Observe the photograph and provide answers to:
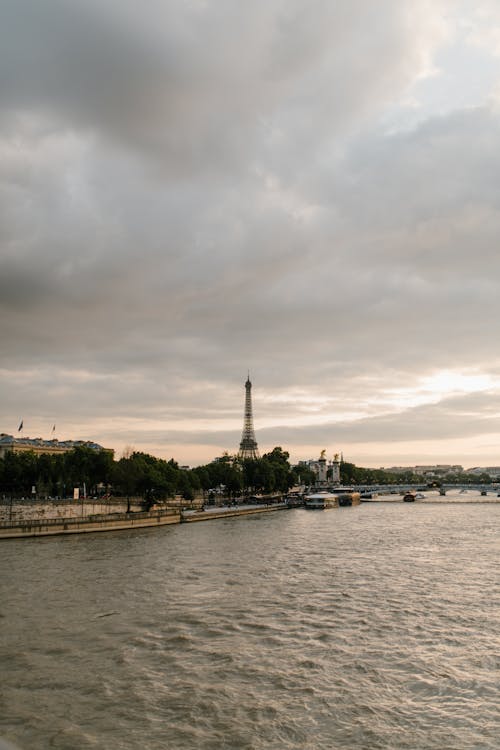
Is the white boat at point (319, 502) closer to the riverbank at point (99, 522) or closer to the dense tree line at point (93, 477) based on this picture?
the dense tree line at point (93, 477)

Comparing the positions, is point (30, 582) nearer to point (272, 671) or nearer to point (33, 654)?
point (33, 654)

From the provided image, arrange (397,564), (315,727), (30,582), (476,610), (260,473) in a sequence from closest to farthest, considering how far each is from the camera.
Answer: (315,727) → (476,610) → (30,582) → (397,564) → (260,473)

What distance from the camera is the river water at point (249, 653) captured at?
49.7 feet

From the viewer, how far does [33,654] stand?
2075 centimetres

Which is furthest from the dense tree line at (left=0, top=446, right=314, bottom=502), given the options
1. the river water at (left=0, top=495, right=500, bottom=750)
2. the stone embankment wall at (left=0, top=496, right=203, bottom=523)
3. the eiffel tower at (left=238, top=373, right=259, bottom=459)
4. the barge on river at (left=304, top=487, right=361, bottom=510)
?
the eiffel tower at (left=238, top=373, right=259, bottom=459)

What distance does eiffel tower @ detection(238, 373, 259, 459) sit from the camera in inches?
7170

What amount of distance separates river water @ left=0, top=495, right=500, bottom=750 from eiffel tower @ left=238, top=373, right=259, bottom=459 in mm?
140221

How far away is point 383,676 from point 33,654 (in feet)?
37.8

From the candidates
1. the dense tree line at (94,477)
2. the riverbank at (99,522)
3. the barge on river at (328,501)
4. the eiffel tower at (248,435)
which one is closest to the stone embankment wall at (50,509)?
the riverbank at (99,522)

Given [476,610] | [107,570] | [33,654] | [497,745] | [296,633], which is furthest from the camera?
[107,570]

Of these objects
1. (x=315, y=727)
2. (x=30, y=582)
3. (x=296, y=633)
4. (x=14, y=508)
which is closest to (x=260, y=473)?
(x=14, y=508)

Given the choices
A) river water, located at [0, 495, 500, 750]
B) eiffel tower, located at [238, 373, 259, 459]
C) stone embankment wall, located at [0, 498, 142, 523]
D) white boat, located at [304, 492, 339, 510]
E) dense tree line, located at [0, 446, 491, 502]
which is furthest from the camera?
eiffel tower, located at [238, 373, 259, 459]

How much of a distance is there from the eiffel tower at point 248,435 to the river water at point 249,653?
140221mm

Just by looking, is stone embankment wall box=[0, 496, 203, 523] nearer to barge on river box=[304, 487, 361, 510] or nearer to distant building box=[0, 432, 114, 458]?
barge on river box=[304, 487, 361, 510]
